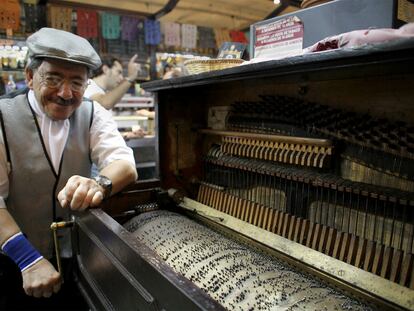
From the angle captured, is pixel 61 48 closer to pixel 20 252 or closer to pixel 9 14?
pixel 20 252

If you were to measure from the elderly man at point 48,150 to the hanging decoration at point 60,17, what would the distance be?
3797 millimetres

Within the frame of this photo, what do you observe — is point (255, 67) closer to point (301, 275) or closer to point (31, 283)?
point (301, 275)

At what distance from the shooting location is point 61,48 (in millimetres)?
1741

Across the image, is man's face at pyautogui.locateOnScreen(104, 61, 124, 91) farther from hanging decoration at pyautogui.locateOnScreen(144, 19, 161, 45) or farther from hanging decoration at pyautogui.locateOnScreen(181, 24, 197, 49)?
hanging decoration at pyautogui.locateOnScreen(181, 24, 197, 49)

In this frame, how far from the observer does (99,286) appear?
5.00 ft

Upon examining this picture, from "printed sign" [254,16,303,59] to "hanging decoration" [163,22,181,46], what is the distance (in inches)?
188

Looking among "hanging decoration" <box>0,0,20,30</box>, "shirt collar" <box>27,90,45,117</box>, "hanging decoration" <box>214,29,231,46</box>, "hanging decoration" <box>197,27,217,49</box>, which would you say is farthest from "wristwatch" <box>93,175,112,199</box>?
"hanging decoration" <box>214,29,231,46</box>

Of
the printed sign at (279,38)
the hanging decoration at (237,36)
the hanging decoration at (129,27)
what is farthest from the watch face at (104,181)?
the hanging decoration at (237,36)

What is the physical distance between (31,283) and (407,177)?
1642 mm

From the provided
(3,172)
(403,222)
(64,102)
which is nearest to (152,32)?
(64,102)

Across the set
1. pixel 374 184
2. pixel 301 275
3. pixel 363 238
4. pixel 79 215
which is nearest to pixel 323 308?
pixel 301 275

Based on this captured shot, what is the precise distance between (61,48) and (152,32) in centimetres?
454

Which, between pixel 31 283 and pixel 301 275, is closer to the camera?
pixel 301 275

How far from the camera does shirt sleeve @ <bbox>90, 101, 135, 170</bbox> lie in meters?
2.08
